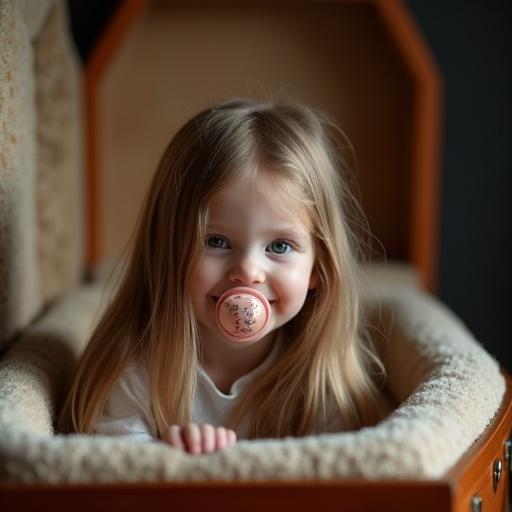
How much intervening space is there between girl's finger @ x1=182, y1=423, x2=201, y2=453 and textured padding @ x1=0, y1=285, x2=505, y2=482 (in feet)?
0.16

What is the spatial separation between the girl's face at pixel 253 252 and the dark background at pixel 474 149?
3.20ft

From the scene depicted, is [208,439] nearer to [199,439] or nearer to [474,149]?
[199,439]

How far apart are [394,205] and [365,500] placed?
134 centimetres

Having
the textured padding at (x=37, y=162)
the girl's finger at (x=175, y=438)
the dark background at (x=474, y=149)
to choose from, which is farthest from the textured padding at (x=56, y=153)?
the girl's finger at (x=175, y=438)

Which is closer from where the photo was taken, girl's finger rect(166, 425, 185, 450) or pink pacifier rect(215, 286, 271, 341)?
girl's finger rect(166, 425, 185, 450)

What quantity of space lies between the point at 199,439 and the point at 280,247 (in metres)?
0.31

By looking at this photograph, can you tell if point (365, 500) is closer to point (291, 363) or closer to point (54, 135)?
point (291, 363)

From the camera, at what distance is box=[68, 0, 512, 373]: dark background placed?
6.13 feet

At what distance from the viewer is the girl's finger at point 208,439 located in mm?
778

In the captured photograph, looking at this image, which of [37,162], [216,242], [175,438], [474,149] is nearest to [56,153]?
[37,162]

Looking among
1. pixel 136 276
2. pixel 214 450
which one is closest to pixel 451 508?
pixel 214 450

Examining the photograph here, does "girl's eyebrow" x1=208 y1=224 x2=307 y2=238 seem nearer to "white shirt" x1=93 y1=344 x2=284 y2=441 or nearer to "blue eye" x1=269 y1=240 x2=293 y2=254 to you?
"blue eye" x1=269 y1=240 x2=293 y2=254

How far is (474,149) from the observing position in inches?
75.2

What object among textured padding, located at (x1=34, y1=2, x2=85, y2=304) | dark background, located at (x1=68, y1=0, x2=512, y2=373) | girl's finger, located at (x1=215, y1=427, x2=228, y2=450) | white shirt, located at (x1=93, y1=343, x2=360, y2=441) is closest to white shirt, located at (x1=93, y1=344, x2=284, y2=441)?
white shirt, located at (x1=93, y1=343, x2=360, y2=441)
